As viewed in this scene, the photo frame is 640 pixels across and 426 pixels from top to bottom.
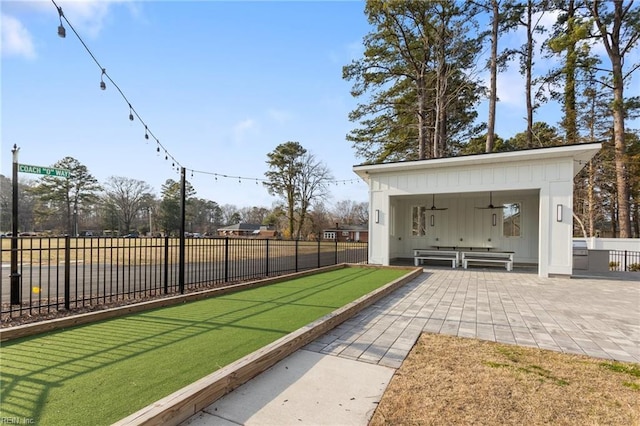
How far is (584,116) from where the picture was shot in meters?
16.2

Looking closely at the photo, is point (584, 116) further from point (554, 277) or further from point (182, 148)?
point (182, 148)

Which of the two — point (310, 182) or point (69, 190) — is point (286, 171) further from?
point (69, 190)

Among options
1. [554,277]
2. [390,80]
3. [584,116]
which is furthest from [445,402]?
[584,116]

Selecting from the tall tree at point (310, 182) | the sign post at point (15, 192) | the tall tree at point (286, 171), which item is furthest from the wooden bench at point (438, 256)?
the tall tree at point (286, 171)

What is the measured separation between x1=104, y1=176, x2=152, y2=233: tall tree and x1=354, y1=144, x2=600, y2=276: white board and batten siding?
4652cm

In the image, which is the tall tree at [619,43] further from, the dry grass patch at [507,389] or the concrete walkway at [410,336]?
the dry grass patch at [507,389]

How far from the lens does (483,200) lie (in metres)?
11.4

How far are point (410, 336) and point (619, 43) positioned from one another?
60.9 ft

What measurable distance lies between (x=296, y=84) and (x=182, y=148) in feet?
13.2

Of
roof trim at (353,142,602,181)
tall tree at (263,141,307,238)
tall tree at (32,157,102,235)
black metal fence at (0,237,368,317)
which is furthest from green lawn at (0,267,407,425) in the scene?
tall tree at (32,157,102,235)

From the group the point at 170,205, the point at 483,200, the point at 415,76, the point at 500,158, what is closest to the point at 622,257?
the point at 483,200

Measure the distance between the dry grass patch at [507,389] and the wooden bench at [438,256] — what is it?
7.48m

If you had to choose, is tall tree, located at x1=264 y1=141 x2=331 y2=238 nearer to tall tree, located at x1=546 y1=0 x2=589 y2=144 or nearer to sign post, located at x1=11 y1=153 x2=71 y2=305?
tall tree, located at x1=546 y1=0 x2=589 y2=144

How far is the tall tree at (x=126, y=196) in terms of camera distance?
44.8m
